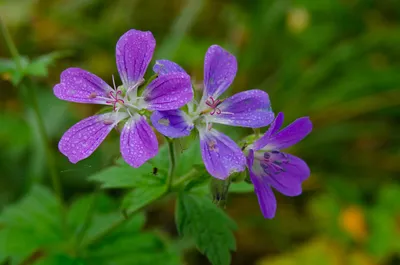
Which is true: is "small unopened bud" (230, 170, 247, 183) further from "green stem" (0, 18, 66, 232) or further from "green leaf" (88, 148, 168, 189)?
"green stem" (0, 18, 66, 232)

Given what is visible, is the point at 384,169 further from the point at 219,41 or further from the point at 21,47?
the point at 21,47

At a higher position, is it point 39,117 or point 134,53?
point 134,53

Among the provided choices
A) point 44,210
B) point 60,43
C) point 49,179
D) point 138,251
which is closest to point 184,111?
point 138,251

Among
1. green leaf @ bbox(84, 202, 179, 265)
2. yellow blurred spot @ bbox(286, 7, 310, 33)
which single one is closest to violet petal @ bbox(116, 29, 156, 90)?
green leaf @ bbox(84, 202, 179, 265)

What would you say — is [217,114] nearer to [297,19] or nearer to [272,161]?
[272,161]

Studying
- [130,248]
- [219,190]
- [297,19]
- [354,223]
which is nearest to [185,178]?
[219,190]
